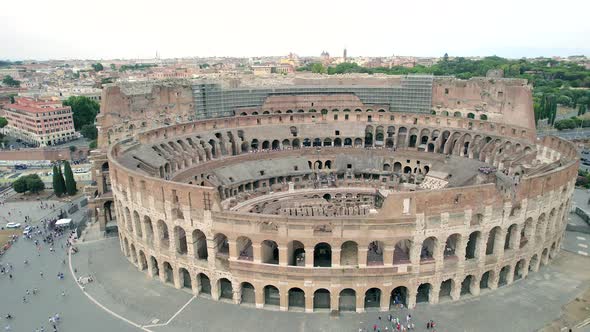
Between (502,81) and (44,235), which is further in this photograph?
(502,81)

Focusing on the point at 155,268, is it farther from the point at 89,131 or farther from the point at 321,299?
the point at 89,131

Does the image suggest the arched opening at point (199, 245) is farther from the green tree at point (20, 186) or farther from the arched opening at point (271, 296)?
the green tree at point (20, 186)

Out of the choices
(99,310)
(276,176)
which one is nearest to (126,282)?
(99,310)

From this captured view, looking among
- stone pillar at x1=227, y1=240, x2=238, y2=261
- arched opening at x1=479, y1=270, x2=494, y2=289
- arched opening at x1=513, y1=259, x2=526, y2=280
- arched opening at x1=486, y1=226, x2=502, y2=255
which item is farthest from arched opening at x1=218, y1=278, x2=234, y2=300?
arched opening at x1=513, y1=259, x2=526, y2=280

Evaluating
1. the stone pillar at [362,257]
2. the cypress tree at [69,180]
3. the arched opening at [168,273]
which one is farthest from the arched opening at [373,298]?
the cypress tree at [69,180]

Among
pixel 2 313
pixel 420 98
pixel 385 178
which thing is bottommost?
pixel 2 313

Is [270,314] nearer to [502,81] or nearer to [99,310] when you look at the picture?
[99,310]
